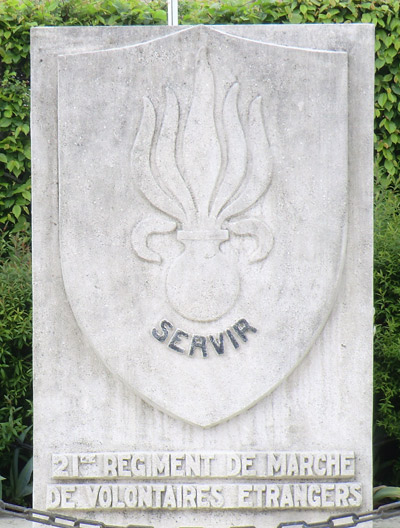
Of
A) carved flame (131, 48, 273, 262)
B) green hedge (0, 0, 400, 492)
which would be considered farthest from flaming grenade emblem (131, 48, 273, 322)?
green hedge (0, 0, 400, 492)

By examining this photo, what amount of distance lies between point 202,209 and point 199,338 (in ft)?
1.47

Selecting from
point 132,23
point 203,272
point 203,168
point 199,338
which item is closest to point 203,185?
point 203,168

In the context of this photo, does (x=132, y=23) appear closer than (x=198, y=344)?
No

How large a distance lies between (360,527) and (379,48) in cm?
307

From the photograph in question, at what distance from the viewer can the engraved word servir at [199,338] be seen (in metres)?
2.61

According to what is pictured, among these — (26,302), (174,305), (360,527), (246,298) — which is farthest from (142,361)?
(26,302)

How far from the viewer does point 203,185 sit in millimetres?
2598

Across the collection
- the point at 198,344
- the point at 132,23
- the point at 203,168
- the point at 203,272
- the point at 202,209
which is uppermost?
the point at 132,23

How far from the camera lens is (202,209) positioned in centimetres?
260

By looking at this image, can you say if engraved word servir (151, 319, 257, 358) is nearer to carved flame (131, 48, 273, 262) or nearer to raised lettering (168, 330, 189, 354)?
raised lettering (168, 330, 189, 354)

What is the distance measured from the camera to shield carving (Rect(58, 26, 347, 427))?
2547mm

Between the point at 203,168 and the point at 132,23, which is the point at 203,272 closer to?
the point at 203,168

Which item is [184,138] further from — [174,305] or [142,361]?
[142,361]

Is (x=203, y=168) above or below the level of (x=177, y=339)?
above
